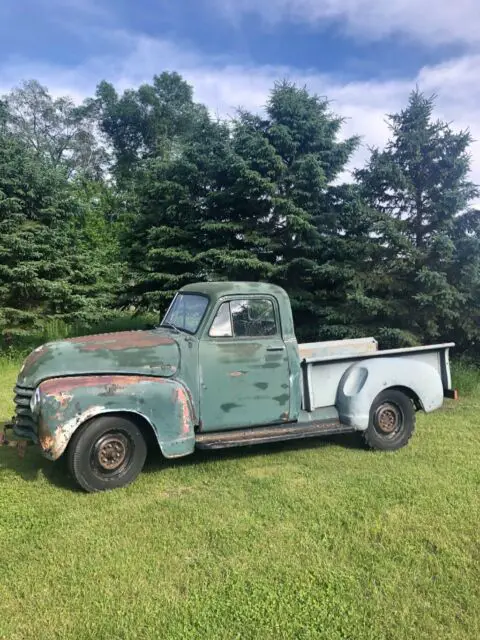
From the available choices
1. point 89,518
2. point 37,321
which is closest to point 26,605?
point 89,518

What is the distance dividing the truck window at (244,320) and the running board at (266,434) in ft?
3.32

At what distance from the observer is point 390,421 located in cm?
595

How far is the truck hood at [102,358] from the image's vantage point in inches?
185

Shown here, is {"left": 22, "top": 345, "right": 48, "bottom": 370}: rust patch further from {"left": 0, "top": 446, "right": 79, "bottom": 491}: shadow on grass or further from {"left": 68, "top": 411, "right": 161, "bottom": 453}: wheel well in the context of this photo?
{"left": 0, "top": 446, "right": 79, "bottom": 491}: shadow on grass

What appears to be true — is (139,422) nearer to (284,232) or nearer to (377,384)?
(377,384)

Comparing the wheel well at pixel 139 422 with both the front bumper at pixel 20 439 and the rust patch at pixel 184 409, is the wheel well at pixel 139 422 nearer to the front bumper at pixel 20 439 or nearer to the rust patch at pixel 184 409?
the rust patch at pixel 184 409

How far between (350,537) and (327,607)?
87cm

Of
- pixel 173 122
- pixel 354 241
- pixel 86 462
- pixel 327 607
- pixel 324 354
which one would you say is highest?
pixel 173 122

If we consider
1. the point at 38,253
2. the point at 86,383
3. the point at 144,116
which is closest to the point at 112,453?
the point at 86,383

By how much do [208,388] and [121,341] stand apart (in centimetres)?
102

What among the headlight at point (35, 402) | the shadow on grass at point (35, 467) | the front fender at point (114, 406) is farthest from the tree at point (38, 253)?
the front fender at point (114, 406)

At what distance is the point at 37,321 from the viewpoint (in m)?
12.3

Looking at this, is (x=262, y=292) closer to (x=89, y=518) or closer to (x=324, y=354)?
(x=324, y=354)

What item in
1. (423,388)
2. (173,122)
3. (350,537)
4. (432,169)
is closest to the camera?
(350,537)
